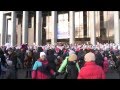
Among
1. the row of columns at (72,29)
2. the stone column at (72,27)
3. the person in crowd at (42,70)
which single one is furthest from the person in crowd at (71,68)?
the stone column at (72,27)

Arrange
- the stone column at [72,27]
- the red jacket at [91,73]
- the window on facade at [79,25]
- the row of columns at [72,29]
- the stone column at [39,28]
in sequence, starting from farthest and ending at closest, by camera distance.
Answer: the stone column at [39,28] < the window on facade at [79,25] < the stone column at [72,27] < the row of columns at [72,29] < the red jacket at [91,73]

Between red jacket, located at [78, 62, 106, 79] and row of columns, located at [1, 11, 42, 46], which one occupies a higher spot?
row of columns, located at [1, 11, 42, 46]

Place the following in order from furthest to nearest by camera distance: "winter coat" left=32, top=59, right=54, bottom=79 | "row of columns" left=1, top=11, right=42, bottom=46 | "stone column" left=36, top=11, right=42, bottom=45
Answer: "row of columns" left=1, top=11, right=42, bottom=46
"stone column" left=36, top=11, right=42, bottom=45
"winter coat" left=32, top=59, right=54, bottom=79

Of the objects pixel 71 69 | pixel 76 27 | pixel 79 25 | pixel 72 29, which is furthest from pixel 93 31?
pixel 71 69

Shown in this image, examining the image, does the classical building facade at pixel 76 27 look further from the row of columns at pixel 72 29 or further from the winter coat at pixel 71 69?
the winter coat at pixel 71 69

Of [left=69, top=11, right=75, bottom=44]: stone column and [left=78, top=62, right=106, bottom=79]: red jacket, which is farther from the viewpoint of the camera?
[left=69, top=11, right=75, bottom=44]: stone column

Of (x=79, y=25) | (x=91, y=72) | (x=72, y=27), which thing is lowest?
(x=91, y=72)

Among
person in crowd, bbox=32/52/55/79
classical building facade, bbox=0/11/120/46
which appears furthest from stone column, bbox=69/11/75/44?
person in crowd, bbox=32/52/55/79

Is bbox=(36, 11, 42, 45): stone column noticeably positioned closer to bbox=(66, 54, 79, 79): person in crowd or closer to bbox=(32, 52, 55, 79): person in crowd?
bbox=(66, 54, 79, 79): person in crowd

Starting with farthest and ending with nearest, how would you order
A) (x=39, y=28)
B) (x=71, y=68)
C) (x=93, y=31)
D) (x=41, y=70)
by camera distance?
(x=39, y=28) → (x=93, y=31) → (x=71, y=68) → (x=41, y=70)

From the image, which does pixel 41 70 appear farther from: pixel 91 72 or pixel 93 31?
pixel 93 31
